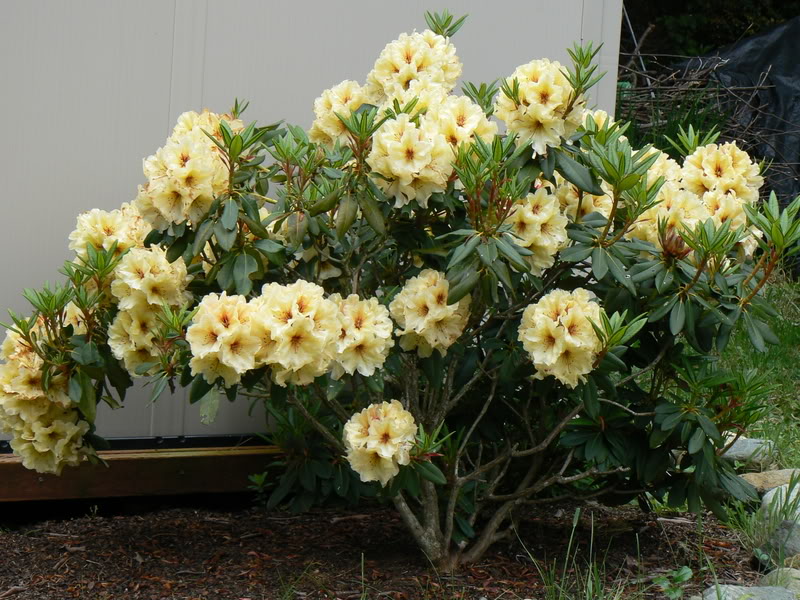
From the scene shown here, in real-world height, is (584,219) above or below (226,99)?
below

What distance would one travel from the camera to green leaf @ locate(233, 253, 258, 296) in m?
2.39

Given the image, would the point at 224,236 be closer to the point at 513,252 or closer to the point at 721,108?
the point at 513,252

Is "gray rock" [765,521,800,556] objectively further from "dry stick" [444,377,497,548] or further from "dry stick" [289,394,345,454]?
"dry stick" [289,394,345,454]

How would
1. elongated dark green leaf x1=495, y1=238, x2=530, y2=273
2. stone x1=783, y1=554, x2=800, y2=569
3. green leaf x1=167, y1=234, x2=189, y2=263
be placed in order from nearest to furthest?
elongated dark green leaf x1=495, y1=238, x2=530, y2=273
green leaf x1=167, y1=234, x2=189, y2=263
stone x1=783, y1=554, x2=800, y2=569

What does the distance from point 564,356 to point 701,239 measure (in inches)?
17.4

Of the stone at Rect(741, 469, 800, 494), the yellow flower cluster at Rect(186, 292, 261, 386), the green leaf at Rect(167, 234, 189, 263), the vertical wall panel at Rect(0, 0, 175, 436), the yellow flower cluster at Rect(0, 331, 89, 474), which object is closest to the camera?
the yellow flower cluster at Rect(186, 292, 261, 386)

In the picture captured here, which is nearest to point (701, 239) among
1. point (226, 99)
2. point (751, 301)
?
point (751, 301)

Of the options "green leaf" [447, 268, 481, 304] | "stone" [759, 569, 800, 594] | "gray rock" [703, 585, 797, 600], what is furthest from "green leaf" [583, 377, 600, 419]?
"stone" [759, 569, 800, 594]

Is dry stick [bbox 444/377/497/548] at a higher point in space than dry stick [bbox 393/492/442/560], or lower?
higher

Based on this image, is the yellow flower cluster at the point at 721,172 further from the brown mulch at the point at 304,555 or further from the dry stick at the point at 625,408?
the brown mulch at the point at 304,555

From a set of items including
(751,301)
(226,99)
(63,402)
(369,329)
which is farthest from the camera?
(226,99)

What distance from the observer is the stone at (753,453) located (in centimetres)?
376

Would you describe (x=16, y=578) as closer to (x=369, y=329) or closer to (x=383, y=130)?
(x=369, y=329)

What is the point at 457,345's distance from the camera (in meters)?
2.53
